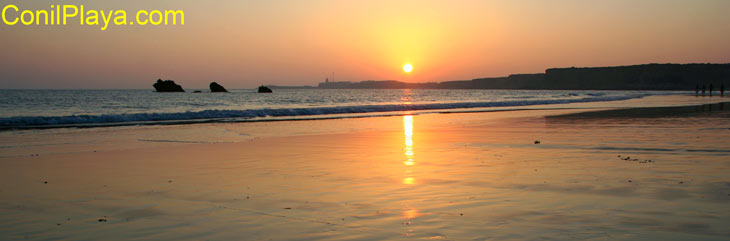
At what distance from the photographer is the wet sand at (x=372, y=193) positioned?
5227mm

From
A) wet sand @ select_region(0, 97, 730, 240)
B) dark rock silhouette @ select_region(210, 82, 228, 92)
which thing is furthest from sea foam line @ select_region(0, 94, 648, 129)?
dark rock silhouette @ select_region(210, 82, 228, 92)

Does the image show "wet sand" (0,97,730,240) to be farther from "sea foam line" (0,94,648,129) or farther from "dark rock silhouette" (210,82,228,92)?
"dark rock silhouette" (210,82,228,92)

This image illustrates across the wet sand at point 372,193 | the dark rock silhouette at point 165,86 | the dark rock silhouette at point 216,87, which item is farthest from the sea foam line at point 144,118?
the dark rock silhouette at point 216,87

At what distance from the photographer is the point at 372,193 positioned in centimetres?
711

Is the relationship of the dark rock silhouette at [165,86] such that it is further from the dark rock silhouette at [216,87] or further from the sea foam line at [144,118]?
the sea foam line at [144,118]

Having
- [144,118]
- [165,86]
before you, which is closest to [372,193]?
[144,118]

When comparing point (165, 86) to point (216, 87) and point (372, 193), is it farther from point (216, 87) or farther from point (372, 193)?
point (372, 193)

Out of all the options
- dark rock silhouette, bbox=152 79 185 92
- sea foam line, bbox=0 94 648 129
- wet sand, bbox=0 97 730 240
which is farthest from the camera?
dark rock silhouette, bbox=152 79 185 92

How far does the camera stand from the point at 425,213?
5902mm

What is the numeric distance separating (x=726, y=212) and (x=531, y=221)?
1.99 meters

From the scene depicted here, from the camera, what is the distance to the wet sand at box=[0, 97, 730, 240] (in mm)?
5227

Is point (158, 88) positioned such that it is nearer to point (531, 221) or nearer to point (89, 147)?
point (89, 147)

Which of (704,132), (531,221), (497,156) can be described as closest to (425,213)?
(531,221)

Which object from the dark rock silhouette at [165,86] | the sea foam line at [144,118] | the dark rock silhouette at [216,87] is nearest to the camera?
the sea foam line at [144,118]
